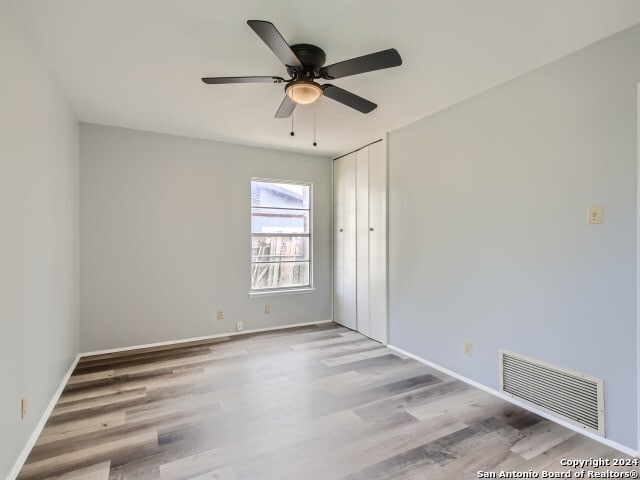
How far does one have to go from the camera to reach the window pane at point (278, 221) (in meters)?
4.44

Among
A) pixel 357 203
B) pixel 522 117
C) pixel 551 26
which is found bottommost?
pixel 357 203

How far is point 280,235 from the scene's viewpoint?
15.2ft

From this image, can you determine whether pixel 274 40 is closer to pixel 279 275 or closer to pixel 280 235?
pixel 280 235

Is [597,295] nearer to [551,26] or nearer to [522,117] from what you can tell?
[522,117]

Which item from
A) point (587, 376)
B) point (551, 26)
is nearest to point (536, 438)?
point (587, 376)

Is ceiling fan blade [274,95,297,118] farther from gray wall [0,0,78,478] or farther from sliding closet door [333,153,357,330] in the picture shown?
sliding closet door [333,153,357,330]

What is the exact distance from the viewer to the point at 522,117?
2.45 meters

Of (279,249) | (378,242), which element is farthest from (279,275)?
(378,242)

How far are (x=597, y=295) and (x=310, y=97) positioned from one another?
2.17 m

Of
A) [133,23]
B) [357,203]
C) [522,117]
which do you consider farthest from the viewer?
[357,203]

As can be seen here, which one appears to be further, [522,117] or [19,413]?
[522,117]

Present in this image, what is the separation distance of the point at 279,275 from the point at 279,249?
0.36 meters

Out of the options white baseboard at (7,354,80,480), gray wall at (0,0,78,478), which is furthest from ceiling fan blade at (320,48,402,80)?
white baseboard at (7,354,80,480)

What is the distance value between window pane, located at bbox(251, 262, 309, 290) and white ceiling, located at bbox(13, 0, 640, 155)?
2159 mm
